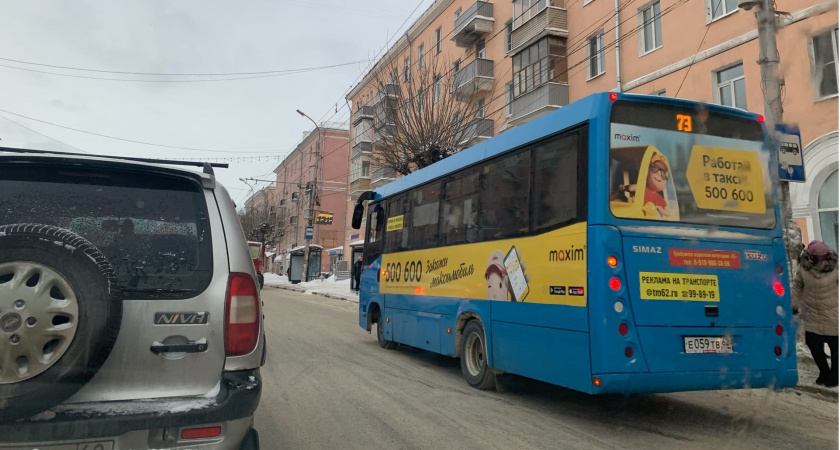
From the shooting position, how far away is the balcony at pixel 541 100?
21266 mm

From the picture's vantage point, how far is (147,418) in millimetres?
2354

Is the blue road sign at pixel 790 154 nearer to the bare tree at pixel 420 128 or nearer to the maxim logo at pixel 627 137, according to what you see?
the maxim logo at pixel 627 137

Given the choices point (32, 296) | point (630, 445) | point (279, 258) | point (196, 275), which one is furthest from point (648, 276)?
point (279, 258)

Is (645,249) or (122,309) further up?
(645,249)

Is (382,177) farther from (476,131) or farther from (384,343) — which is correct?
(384,343)

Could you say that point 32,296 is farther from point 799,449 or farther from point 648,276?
point 799,449

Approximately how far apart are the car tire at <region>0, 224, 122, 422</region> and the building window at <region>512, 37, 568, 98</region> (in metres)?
21.0

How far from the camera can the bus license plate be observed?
15.1 feet

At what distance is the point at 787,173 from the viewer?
677 cm

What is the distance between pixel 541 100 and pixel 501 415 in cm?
1799

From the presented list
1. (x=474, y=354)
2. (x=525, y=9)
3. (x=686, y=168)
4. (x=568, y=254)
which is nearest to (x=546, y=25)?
(x=525, y=9)

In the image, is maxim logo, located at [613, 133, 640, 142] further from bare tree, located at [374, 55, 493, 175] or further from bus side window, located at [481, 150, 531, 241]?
bare tree, located at [374, 55, 493, 175]

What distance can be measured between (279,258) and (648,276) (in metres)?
73.4

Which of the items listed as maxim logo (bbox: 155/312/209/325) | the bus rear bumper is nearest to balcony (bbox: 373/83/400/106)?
the bus rear bumper
